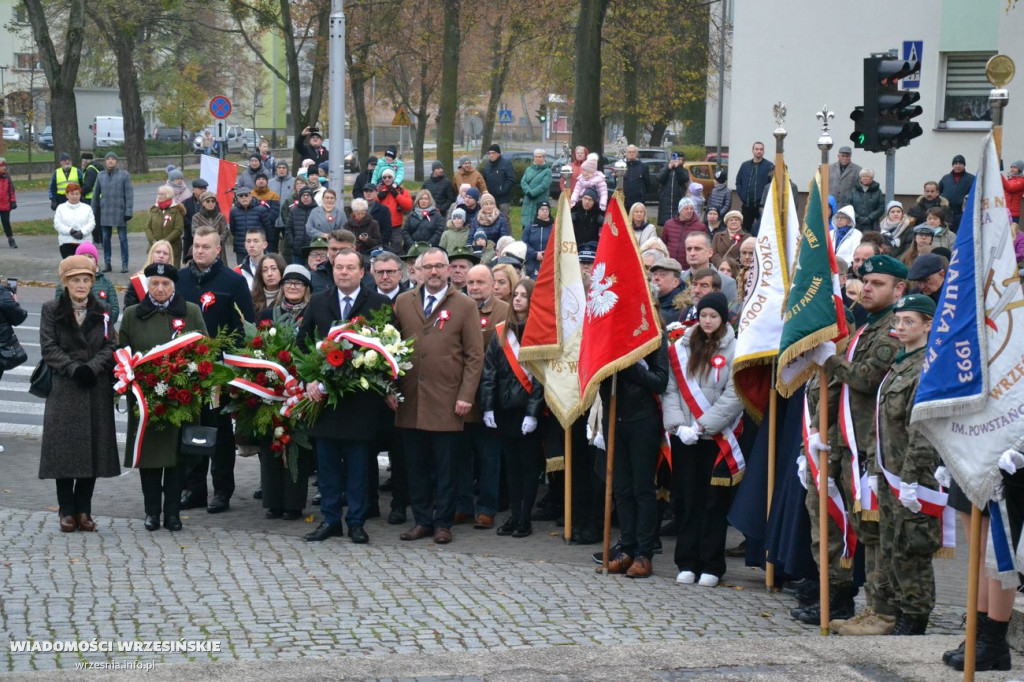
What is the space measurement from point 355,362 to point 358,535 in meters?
1.23

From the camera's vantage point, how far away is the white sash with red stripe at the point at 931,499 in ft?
21.9

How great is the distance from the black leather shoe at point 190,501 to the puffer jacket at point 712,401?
412cm

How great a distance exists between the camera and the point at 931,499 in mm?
6676

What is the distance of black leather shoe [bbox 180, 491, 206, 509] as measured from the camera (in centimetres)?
1054

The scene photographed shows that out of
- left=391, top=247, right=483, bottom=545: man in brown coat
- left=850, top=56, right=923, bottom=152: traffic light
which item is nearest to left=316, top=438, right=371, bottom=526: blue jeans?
left=391, top=247, right=483, bottom=545: man in brown coat

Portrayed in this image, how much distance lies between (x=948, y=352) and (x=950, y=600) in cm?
292

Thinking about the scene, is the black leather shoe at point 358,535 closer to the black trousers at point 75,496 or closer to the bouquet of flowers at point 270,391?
the bouquet of flowers at point 270,391

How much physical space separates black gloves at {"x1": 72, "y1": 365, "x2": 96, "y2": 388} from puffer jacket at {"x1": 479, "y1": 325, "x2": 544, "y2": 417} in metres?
2.75

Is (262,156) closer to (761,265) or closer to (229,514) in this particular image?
(229,514)

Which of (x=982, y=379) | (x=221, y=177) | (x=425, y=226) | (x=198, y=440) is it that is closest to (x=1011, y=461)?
(x=982, y=379)

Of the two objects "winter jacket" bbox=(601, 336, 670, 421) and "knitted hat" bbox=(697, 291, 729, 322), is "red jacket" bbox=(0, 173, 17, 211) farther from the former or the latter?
"knitted hat" bbox=(697, 291, 729, 322)

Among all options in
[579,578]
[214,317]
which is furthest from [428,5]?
[579,578]

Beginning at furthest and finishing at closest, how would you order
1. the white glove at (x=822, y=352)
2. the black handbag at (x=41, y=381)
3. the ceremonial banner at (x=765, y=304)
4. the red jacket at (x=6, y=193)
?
1. the red jacket at (x=6, y=193)
2. the black handbag at (x=41, y=381)
3. the ceremonial banner at (x=765, y=304)
4. the white glove at (x=822, y=352)

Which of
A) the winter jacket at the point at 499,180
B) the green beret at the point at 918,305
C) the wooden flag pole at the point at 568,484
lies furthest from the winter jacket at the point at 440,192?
the green beret at the point at 918,305
